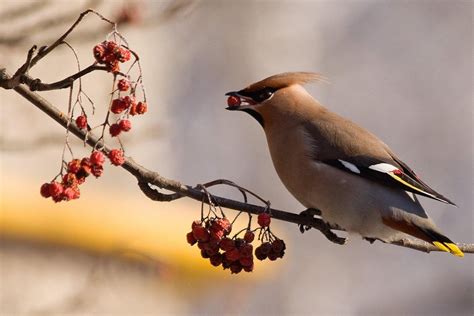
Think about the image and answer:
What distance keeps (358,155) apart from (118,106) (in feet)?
4.65

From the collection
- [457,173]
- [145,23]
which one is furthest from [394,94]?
[145,23]

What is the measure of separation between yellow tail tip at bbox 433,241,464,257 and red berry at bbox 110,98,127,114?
1.19 meters

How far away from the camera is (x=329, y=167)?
330 centimetres

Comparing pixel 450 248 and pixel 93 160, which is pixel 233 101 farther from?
pixel 93 160

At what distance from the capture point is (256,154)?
25.3 ft

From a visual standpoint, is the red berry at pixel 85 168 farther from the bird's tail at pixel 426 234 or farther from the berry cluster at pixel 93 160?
the bird's tail at pixel 426 234

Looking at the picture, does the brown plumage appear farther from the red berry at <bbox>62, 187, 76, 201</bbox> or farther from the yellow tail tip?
the red berry at <bbox>62, 187, 76, 201</bbox>

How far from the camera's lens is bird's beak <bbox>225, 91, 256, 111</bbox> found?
3223 mm

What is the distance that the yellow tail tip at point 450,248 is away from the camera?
9.21ft

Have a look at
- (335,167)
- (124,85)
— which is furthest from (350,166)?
(124,85)

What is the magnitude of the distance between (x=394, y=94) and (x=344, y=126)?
5.04 metres

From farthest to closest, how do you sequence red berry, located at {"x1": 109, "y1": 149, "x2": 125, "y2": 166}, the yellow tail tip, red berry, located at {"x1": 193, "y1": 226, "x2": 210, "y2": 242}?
the yellow tail tip < red berry, located at {"x1": 193, "y1": 226, "x2": 210, "y2": 242} < red berry, located at {"x1": 109, "y1": 149, "x2": 125, "y2": 166}

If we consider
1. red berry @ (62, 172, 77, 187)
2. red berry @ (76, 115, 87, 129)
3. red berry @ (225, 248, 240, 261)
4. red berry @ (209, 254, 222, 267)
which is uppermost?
red berry @ (76, 115, 87, 129)

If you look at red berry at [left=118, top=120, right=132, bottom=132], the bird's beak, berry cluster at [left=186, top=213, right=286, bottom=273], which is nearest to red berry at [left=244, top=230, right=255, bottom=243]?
berry cluster at [left=186, top=213, right=286, bottom=273]
